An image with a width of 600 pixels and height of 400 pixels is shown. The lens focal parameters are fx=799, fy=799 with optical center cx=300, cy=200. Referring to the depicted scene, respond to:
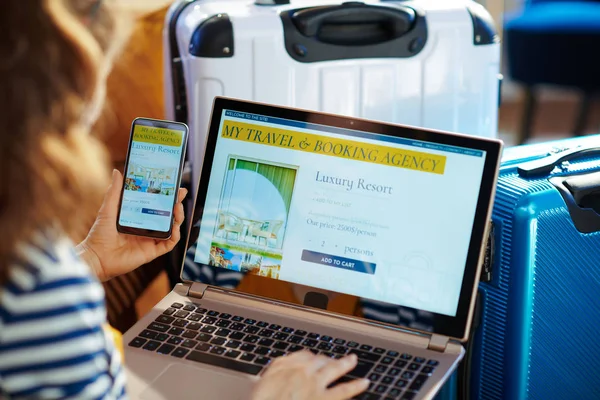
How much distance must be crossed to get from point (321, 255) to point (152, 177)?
0.22 meters

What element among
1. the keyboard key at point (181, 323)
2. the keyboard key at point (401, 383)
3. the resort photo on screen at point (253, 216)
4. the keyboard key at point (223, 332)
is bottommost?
the keyboard key at point (401, 383)

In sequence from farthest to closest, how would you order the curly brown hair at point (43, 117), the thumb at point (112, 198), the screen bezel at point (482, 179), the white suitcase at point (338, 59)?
the white suitcase at point (338, 59) < the thumb at point (112, 198) < the screen bezel at point (482, 179) < the curly brown hair at point (43, 117)

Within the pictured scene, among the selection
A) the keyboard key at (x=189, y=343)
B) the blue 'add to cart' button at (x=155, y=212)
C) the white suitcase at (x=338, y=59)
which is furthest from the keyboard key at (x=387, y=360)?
the white suitcase at (x=338, y=59)

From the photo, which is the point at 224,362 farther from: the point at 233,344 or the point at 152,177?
the point at 152,177

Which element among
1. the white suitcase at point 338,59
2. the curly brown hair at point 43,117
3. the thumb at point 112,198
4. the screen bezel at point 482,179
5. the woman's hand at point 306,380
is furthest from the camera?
the white suitcase at point 338,59

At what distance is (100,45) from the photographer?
0.61m

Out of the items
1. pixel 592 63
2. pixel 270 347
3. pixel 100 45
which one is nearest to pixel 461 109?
pixel 270 347

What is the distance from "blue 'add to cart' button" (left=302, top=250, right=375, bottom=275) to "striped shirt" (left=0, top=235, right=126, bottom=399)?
0.36 metres

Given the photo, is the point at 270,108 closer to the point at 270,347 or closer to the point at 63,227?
the point at 270,347

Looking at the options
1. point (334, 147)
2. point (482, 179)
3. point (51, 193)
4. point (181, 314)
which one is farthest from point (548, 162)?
point (51, 193)

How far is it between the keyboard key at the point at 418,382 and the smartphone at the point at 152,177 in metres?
0.34

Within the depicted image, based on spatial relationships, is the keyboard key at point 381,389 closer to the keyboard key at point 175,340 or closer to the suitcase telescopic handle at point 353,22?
the keyboard key at point 175,340

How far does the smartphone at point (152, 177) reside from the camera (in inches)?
37.1

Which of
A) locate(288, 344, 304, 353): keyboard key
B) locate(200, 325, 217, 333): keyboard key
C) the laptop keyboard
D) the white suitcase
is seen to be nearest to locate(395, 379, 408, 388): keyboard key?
the laptop keyboard
